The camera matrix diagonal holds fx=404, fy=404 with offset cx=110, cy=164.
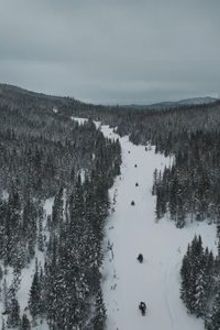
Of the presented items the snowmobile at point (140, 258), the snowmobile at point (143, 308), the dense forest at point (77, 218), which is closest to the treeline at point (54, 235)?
the dense forest at point (77, 218)

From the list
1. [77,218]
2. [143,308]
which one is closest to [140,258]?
[143,308]

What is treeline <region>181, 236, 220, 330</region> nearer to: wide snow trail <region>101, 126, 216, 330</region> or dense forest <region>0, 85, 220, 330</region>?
dense forest <region>0, 85, 220, 330</region>

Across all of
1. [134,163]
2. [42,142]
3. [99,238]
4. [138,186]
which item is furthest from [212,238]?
[42,142]

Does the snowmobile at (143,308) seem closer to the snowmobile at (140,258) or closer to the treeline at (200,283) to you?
the treeline at (200,283)

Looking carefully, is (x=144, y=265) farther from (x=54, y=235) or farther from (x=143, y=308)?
(x=54, y=235)

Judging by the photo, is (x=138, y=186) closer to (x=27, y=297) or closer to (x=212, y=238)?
(x=212, y=238)

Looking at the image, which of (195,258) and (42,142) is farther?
(42,142)

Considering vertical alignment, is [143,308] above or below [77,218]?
below

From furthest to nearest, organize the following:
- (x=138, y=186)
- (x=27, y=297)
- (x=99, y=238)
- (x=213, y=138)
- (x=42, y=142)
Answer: (x=42, y=142), (x=213, y=138), (x=138, y=186), (x=99, y=238), (x=27, y=297)
